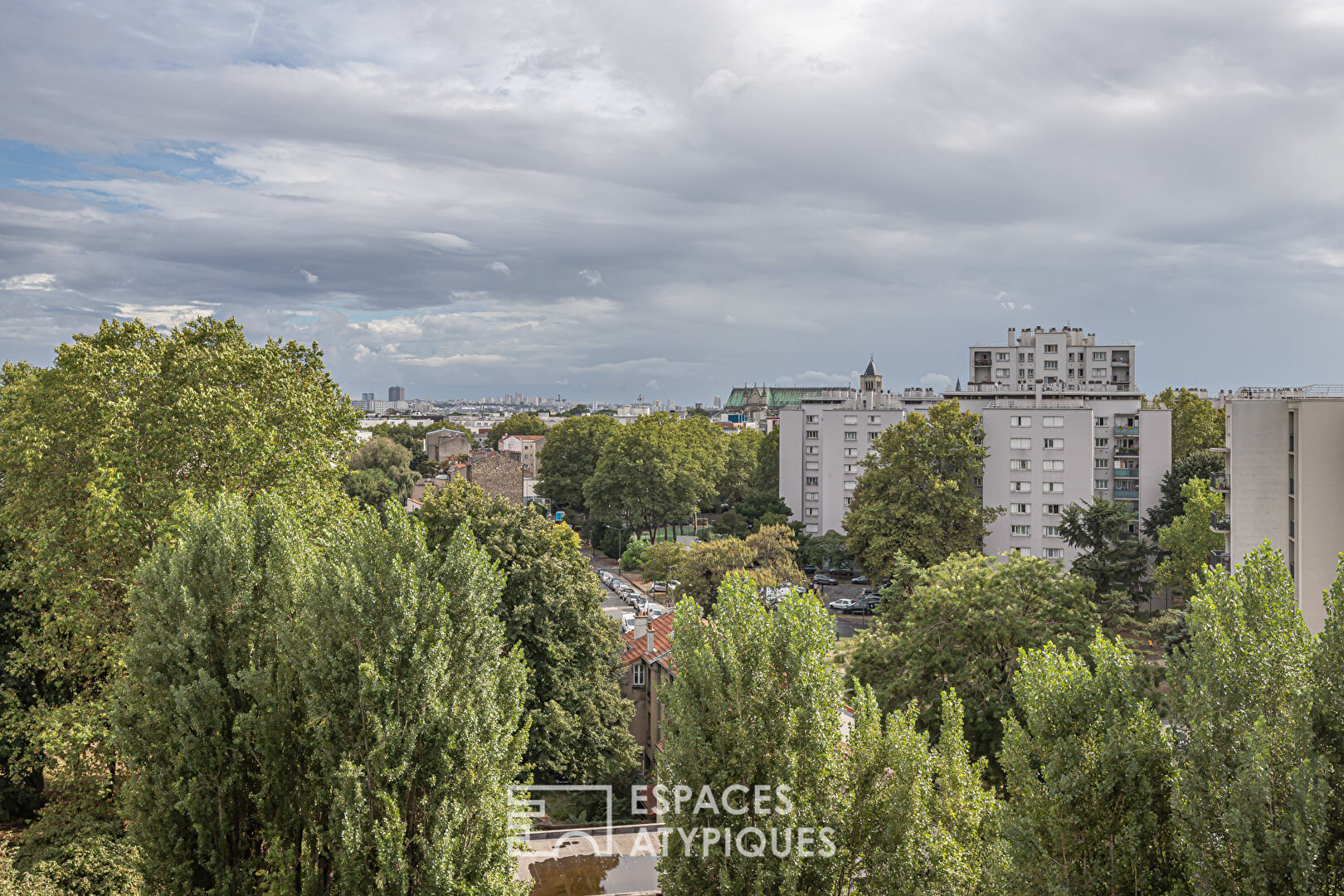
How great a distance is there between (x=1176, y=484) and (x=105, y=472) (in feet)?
155

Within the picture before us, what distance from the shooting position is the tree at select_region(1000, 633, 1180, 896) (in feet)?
29.5

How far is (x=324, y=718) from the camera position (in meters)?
10.0

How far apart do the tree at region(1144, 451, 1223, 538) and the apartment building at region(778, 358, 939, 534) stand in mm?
18716

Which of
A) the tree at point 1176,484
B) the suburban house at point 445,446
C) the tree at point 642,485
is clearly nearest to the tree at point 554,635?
the tree at point 1176,484

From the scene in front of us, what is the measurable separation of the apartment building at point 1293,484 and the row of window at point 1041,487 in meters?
13.1

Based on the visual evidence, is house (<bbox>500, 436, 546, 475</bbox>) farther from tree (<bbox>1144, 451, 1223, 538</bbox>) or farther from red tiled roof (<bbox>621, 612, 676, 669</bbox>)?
red tiled roof (<bbox>621, 612, 676, 669</bbox>)

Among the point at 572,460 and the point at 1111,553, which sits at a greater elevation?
the point at 572,460

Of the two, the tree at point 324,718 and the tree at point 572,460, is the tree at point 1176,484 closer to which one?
the tree at point 572,460

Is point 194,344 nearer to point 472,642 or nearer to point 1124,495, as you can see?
point 472,642

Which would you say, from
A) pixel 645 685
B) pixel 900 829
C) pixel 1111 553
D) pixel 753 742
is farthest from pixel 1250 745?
pixel 1111 553

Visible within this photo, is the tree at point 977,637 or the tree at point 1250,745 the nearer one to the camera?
the tree at point 1250,745

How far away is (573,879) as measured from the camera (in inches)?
599

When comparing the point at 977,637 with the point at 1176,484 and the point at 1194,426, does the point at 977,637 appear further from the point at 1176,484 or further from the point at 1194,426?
the point at 1194,426

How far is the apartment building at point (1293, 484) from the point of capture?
2505cm
